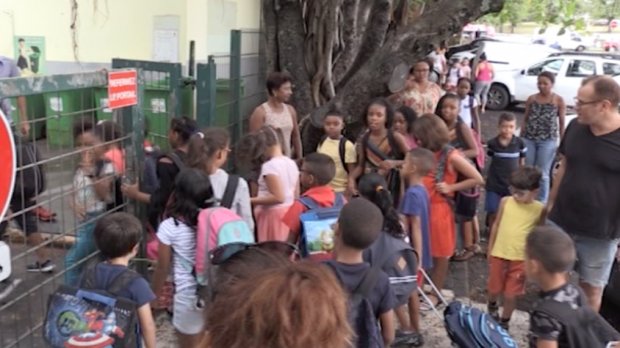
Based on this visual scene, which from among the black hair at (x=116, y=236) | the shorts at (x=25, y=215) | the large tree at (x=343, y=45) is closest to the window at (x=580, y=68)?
the large tree at (x=343, y=45)

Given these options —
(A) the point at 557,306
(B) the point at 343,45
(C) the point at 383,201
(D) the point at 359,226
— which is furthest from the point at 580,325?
(B) the point at 343,45

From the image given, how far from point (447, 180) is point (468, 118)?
377 cm

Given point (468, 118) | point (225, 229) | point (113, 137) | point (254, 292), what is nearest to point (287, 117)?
point (113, 137)

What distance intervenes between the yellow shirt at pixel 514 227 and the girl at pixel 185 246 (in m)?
2.08

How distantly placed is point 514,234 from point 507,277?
0.33 meters

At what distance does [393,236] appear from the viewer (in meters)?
3.49

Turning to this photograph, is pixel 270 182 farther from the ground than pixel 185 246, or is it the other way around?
pixel 270 182

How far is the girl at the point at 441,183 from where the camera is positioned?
4688 mm

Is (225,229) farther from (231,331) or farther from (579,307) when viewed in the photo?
(231,331)

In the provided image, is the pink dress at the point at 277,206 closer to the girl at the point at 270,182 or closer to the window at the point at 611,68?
the girl at the point at 270,182

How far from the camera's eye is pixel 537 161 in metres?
7.16

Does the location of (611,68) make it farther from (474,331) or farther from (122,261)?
(122,261)

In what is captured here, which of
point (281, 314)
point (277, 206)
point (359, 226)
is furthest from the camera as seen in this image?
point (277, 206)

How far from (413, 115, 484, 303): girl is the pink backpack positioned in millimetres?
1814
